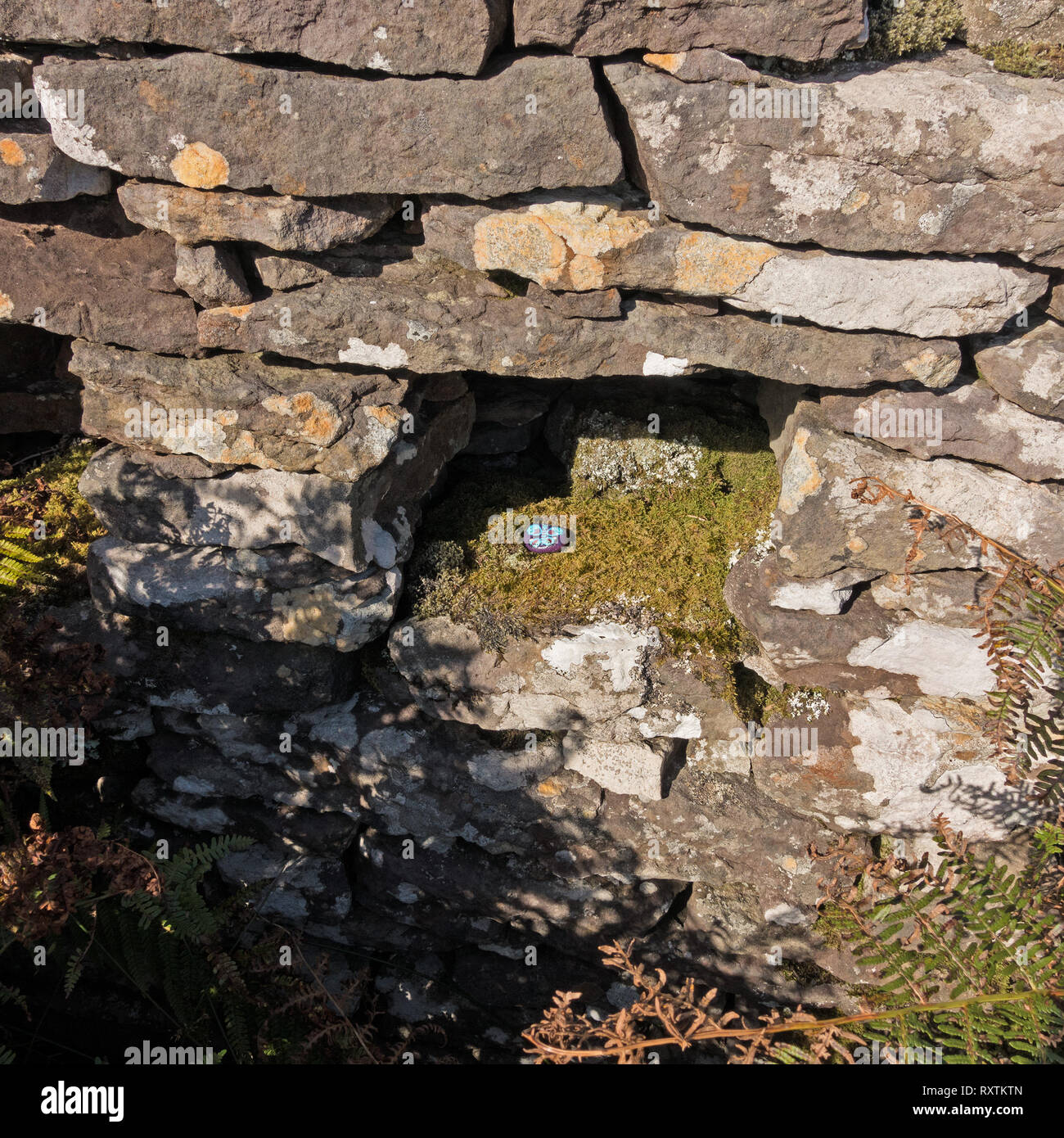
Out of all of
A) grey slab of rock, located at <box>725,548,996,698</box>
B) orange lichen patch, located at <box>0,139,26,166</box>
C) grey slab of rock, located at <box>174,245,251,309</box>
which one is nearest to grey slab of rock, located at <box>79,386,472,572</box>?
grey slab of rock, located at <box>174,245,251,309</box>

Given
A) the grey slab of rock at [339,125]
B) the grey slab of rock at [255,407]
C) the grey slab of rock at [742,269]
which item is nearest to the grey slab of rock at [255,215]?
→ the grey slab of rock at [339,125]

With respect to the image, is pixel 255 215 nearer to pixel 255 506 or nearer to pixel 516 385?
pixel 255 506

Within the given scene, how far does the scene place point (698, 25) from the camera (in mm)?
3602

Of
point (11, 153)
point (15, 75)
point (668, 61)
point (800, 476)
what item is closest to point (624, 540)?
point (800, 476)

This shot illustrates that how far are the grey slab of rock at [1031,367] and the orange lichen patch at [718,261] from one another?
135 centimetres

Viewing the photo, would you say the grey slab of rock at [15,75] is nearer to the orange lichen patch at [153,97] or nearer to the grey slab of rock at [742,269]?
the orange lichen patch at [153,97]

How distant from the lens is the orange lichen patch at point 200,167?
4016 mm

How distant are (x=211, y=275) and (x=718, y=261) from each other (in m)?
2.64

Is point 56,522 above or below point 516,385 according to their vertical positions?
below

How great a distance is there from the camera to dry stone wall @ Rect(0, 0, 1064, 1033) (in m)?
3.76

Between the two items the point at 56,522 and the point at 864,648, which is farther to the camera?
the point at 56,522

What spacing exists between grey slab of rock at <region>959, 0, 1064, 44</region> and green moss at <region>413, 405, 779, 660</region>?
272cm

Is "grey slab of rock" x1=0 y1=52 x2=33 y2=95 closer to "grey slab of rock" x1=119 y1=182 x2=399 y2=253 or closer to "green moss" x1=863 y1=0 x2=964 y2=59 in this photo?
"grey slab of rock" x1=119 y1=182 x2=399 y2=253

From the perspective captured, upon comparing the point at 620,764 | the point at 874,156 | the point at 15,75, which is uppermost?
the point at 15,75
